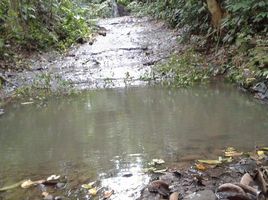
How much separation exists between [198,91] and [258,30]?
2642 mm

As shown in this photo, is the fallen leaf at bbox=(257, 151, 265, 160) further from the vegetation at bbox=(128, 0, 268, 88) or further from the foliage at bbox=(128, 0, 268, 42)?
the foliage at bbox=(128, 0, 268, 42)

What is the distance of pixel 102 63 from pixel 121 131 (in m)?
6.30

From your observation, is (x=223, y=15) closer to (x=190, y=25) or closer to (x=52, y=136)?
(x=190, y=25)

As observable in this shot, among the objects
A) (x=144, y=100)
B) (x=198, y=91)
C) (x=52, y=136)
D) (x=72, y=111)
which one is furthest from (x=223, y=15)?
(x=52, y=136)

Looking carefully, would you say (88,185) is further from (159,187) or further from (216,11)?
(216,11)

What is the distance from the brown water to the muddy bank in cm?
150

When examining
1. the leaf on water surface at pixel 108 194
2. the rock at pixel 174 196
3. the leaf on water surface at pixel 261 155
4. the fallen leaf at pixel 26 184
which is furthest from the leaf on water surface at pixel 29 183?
the leaf on water surface at pixel 261 155

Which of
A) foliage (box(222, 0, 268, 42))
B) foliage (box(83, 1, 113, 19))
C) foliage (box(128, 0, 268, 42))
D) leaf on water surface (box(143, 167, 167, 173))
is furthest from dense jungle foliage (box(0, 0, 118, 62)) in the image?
foliage (box(83, 1, 113, 19))

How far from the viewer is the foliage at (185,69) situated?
991cm

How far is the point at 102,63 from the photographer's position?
12531 millimetres

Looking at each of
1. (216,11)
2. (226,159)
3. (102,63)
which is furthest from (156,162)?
(102,63)

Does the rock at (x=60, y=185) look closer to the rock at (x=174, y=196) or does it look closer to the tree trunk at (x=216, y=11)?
the rock at (x=174, y=196)

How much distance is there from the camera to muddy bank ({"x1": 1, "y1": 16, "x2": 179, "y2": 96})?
10570 mm

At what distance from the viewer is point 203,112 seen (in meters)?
7.26
